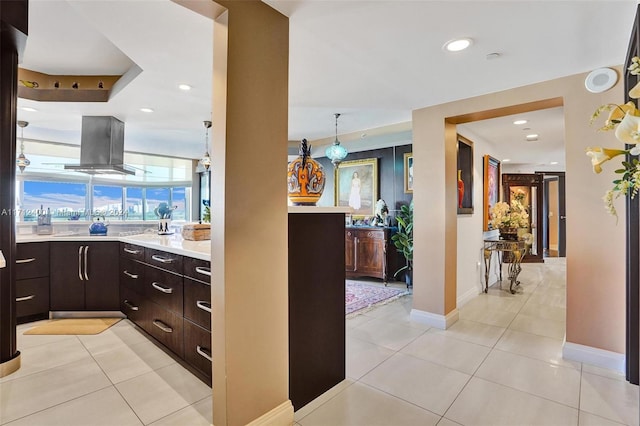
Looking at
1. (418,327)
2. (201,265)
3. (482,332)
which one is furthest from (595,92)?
(201,265)

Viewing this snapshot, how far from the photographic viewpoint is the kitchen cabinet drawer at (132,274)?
2928mm

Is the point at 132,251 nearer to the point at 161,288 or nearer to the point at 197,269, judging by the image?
the point at 161,288

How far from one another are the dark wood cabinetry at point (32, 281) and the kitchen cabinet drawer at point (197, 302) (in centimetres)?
232

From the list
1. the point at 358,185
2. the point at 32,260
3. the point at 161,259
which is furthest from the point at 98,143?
the point at 358,185

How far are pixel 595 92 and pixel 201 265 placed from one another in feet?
10.5

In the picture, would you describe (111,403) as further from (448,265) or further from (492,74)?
(492,74)

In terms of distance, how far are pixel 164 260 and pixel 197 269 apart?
0.56 m

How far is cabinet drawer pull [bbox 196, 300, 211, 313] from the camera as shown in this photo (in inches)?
78.0

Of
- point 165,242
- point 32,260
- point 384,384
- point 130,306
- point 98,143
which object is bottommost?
point 384,384

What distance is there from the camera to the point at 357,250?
17.6ft

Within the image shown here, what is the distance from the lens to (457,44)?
2.12m

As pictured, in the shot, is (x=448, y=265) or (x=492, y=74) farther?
(x=448, y=265)

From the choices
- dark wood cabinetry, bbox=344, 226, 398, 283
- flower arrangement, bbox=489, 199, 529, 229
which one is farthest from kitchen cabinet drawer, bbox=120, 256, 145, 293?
flower arrangement, bbox=489, 199, 529, 229

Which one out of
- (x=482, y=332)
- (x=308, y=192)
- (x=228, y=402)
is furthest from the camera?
(x=482, y=332)
